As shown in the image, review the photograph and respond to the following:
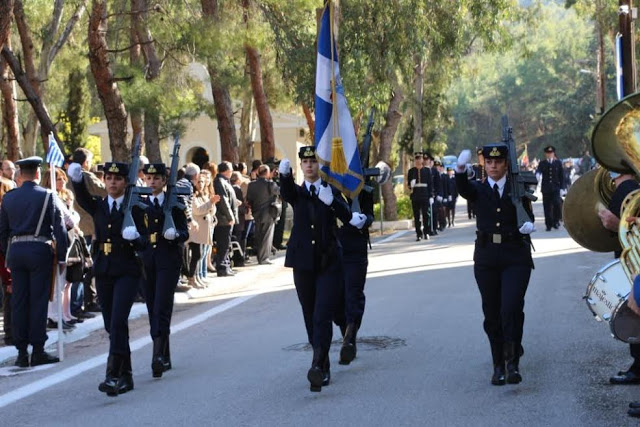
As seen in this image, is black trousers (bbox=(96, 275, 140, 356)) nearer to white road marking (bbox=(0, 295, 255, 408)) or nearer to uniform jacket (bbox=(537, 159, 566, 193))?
white road marking (bbox=(0, 295, 255, 408))

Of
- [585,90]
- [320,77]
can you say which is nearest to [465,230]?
[320,77]

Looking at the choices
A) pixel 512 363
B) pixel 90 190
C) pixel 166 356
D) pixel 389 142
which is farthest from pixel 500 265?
pixel 389 142

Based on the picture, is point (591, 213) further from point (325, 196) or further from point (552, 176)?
point (552, 176)

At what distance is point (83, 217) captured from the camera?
14703 mm

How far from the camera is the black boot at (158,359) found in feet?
32.4

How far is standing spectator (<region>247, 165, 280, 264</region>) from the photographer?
2089 centimetres

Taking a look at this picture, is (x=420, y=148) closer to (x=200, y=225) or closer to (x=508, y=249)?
(x=200, y=225)

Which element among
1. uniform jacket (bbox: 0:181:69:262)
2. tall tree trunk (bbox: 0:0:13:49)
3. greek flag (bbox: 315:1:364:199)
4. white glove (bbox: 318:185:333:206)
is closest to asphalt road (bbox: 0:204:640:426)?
uniform jacket (bbox: 0:181:69:262)

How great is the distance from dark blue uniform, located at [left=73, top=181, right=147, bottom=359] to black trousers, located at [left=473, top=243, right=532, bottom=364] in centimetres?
272

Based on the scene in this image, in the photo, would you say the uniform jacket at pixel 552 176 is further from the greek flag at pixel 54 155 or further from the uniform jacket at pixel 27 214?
the uniform jacket at pixel 27 214

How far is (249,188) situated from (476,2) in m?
12.6

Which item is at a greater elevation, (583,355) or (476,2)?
(476,2)

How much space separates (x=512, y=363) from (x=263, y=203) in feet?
40.2

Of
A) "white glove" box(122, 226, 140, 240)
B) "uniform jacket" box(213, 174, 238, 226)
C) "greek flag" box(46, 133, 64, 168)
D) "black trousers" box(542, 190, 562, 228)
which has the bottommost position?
"black trousers" box(542, 190, 562, 228)
